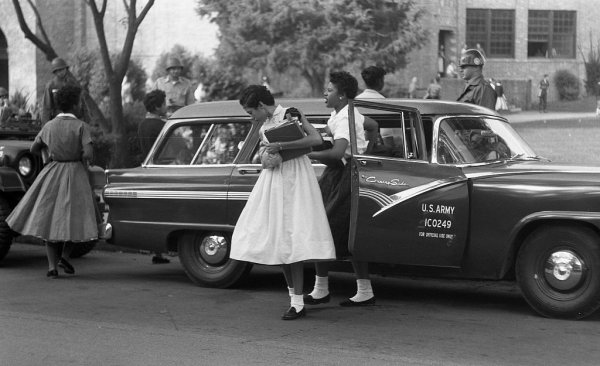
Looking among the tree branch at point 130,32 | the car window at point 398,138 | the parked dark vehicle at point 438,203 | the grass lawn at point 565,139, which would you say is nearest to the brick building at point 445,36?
the grass lawn at point 565,139

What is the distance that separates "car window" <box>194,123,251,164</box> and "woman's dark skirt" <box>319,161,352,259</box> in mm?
1289

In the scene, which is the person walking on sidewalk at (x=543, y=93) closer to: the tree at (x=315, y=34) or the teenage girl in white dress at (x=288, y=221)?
the tree at (x=315, y=34)

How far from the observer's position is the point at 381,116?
28.9 feet

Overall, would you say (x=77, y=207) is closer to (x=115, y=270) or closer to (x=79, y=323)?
(x=115, y=270)

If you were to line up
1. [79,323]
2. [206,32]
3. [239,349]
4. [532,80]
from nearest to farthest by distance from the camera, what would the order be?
[239,349] → [79,323] → [206,32] → [532,80]

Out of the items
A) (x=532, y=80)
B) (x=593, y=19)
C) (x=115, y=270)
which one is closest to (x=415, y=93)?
(x=532, y=80)

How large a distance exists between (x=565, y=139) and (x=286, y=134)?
1603 centimetres

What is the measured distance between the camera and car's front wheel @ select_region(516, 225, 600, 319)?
25.1 ft

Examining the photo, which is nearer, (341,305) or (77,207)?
(341,305)

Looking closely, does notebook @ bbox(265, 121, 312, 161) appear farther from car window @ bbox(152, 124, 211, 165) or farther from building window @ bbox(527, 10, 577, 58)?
building window @ bbox(527, 10, 577, 58)

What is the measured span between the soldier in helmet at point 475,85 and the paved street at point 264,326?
6.06ft

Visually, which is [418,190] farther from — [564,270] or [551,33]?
[551,33]

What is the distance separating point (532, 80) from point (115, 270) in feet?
103

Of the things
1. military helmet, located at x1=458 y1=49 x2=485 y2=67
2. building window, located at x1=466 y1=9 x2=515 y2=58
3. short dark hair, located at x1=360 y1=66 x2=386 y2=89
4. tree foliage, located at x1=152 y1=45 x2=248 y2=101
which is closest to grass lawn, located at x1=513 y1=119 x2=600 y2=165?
military helmet, located at x1=458 y1=49 x2=485 y2=67
